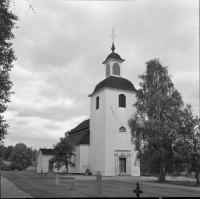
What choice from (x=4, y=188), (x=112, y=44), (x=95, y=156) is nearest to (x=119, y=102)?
(x=95, y=156)

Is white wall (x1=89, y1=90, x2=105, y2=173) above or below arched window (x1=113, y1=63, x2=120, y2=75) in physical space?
below

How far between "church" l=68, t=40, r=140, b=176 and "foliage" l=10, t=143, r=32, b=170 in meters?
19.6

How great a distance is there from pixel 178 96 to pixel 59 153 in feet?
71.9

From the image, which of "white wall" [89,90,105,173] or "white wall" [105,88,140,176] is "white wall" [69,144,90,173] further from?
"white wall" [105,88,140,176]

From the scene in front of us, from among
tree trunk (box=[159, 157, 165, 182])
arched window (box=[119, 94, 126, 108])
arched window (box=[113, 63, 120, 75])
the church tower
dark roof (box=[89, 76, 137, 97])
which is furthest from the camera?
arched window (box=[113, 63, 120, 75])

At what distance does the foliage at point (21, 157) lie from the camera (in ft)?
184

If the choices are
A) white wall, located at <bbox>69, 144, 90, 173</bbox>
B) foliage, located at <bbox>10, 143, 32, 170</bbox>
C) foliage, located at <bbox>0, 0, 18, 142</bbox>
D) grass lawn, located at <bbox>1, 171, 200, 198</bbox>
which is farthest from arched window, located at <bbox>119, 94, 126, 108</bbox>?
foliage, located at <bbox>10, 143, 32, 170</bbox>

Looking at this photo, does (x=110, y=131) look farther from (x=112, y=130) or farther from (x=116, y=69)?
(x=116, y=69)

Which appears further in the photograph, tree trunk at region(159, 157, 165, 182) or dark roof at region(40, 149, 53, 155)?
dark roof at region(40, 149, 53, 155)

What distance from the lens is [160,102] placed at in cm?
2642

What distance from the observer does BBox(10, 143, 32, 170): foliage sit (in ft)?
184

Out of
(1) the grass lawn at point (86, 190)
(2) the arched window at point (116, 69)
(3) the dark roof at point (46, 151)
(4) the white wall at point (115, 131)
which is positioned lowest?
(3) the dark roof at point (46, 151)

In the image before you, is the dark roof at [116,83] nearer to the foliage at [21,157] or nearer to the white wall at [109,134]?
the white wall at [109,134]

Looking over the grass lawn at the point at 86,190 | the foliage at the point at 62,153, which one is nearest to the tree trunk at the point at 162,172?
the grass lawn at the point at 86,190
